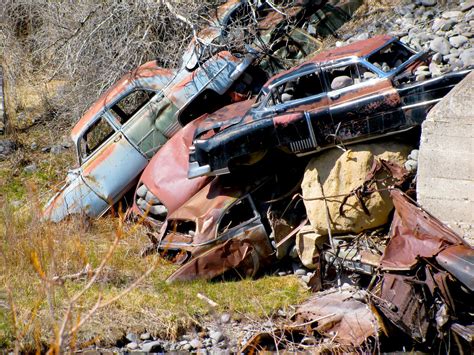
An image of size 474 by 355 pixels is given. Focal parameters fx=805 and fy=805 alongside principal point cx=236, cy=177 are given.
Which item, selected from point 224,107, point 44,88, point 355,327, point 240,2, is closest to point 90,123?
point 224,107

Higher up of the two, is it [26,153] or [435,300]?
[26,153]

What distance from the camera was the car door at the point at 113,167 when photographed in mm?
11320

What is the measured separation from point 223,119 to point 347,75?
1.63 meters

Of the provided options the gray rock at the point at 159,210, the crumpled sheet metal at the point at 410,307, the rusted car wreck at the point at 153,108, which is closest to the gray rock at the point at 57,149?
the rusted car wreck at the point at 153,108

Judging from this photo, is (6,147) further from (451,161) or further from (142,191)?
(451,161)

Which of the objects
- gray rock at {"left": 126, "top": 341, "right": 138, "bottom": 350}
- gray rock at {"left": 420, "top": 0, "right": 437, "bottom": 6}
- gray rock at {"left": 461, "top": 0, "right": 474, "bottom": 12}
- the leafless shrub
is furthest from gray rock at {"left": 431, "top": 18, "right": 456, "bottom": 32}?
gray rock at {"left": 126, "top": 341, "right": 138, "bottom": 350}

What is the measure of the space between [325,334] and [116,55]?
7.67 m

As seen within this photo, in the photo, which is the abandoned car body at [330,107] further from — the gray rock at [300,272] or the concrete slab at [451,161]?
the gray rock at [300,272]

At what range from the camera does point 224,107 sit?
10.8m

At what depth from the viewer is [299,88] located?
1006 cm

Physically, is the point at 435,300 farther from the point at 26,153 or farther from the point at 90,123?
the point at 26,153

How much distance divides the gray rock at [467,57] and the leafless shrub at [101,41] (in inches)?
201

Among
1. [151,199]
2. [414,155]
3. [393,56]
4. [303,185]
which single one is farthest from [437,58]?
[151,199]

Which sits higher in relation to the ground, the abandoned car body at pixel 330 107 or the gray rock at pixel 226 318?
the abandoned car body at pixel 330 107
